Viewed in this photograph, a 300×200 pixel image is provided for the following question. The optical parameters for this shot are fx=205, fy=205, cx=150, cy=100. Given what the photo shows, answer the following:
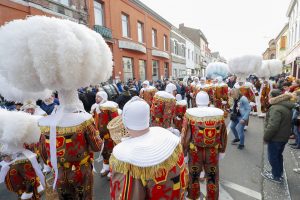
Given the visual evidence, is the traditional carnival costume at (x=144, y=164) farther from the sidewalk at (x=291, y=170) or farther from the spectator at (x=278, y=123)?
the sidewalk at (x=291, y=170)

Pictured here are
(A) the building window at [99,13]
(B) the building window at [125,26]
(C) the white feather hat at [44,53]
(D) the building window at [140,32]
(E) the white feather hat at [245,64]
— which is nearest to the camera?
(C) the white feather hat at [44,53]

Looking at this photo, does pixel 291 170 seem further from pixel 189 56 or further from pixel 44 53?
pixel 189 56

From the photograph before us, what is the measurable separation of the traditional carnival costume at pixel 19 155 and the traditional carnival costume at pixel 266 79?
32.5ft

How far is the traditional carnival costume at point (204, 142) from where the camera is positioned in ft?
9.95

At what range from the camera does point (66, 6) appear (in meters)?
11.0

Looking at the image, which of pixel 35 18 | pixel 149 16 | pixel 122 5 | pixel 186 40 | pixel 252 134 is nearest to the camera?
pixel 35 18

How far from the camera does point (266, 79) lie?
10836mm

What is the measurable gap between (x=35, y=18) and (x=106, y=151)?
3147mm

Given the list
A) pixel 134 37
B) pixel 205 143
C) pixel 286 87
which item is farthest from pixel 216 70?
pixel 205 143

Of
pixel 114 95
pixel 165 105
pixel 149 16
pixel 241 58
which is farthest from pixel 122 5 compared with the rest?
pixel 165 105

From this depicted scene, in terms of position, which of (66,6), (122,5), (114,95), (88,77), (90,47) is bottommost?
(114,95)

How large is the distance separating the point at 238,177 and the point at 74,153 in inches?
136

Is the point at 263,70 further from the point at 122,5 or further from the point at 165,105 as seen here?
the point at 122,5

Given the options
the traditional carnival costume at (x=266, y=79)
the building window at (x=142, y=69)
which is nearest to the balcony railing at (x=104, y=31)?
the building window at (x=142, y=69)
